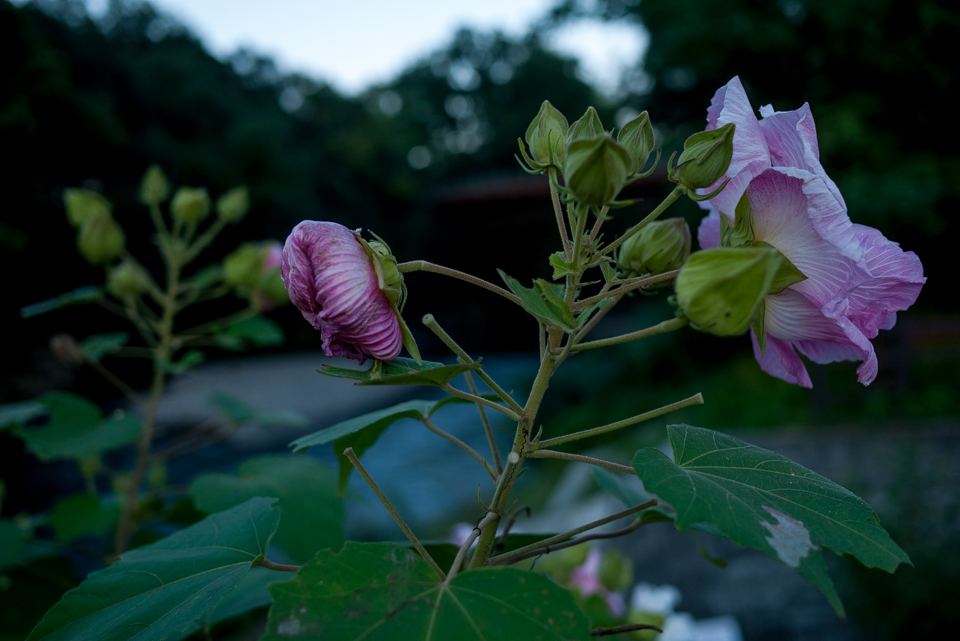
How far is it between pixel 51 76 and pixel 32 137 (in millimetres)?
587

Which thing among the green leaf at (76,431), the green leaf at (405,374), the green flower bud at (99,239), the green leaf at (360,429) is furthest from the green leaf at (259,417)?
the green leaf at (405,374)

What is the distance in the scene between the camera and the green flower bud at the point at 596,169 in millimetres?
483

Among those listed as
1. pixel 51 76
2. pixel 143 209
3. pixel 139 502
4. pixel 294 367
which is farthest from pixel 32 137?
pixel 139 502

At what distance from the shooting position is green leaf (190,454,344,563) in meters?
0.91

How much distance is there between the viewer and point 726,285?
1.54ft

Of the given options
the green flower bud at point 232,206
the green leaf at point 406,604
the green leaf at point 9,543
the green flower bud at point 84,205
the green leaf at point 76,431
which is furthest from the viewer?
the green flower bud at point 232,206

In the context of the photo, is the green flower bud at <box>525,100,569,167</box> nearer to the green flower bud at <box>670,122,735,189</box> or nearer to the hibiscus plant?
the hibiscus plant

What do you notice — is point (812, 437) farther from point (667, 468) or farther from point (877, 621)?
point (667, 468)

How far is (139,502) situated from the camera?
123 centimetres

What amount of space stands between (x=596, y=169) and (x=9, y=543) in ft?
3.06

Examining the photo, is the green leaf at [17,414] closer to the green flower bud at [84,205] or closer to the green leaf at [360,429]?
the green flower bud at [84,205]

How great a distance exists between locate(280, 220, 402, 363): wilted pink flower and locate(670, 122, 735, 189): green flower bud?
0.96 ft

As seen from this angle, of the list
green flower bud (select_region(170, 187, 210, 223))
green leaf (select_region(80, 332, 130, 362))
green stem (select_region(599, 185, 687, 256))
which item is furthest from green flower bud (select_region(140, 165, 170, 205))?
green stem (select_region(599, 185, 687, 256))

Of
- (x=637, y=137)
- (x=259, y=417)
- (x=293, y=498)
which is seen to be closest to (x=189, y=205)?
(x=259, y=417)
